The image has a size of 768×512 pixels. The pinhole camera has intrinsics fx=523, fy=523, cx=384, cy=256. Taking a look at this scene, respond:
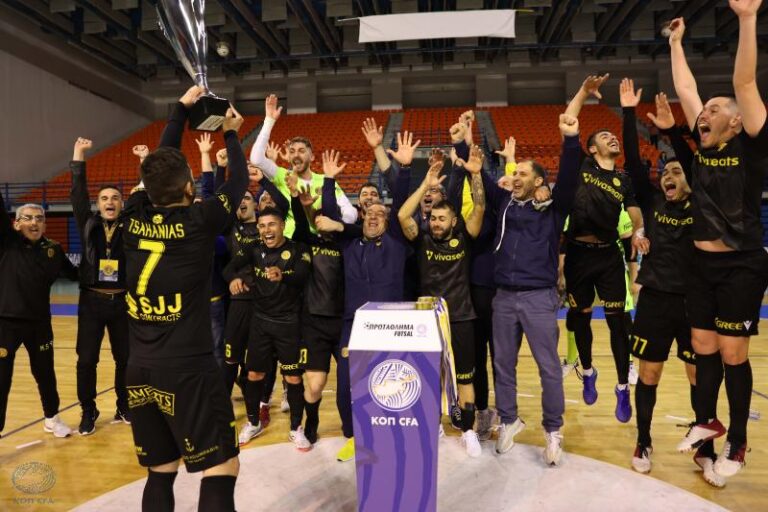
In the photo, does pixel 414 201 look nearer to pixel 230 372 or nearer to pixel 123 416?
pixel 230 372

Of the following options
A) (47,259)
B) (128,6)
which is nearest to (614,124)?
(128,6)

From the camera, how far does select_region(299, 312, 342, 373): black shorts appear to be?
3912 millimetres

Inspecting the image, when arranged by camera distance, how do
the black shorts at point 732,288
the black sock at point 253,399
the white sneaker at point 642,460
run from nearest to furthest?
the black shorts at point 732,288, the white sneaker at point 642,460, the black sock at point 253,399

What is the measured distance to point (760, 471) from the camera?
3.49 m

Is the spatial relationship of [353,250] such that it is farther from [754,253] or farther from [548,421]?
[754,253]

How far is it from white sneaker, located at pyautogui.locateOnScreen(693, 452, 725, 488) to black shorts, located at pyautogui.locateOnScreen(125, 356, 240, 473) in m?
2.95

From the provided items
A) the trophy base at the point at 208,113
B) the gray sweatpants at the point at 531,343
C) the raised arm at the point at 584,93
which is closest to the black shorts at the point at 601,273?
the gray sweatpants at the point at 531,343

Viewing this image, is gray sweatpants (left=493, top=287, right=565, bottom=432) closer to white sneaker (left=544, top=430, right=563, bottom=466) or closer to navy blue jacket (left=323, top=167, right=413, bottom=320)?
white sneaker (left=544, top=430, right=563, bottom=466)

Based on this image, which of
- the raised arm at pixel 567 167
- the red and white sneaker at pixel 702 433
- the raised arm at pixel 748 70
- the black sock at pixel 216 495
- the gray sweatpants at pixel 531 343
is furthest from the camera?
the gray sweatpants at pixel 531 343

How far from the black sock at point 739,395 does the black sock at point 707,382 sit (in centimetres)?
11

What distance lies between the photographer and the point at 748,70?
237 cm

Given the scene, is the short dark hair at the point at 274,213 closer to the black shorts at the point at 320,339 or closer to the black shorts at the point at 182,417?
the black shorts at the point at 320,339

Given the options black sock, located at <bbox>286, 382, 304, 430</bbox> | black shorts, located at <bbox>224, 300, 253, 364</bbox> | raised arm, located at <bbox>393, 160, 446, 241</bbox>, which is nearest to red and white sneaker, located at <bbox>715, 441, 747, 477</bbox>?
raised arm, located at <bbox>393, 160, 446, 241</bbox>

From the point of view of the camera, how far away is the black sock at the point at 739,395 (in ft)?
9.58
